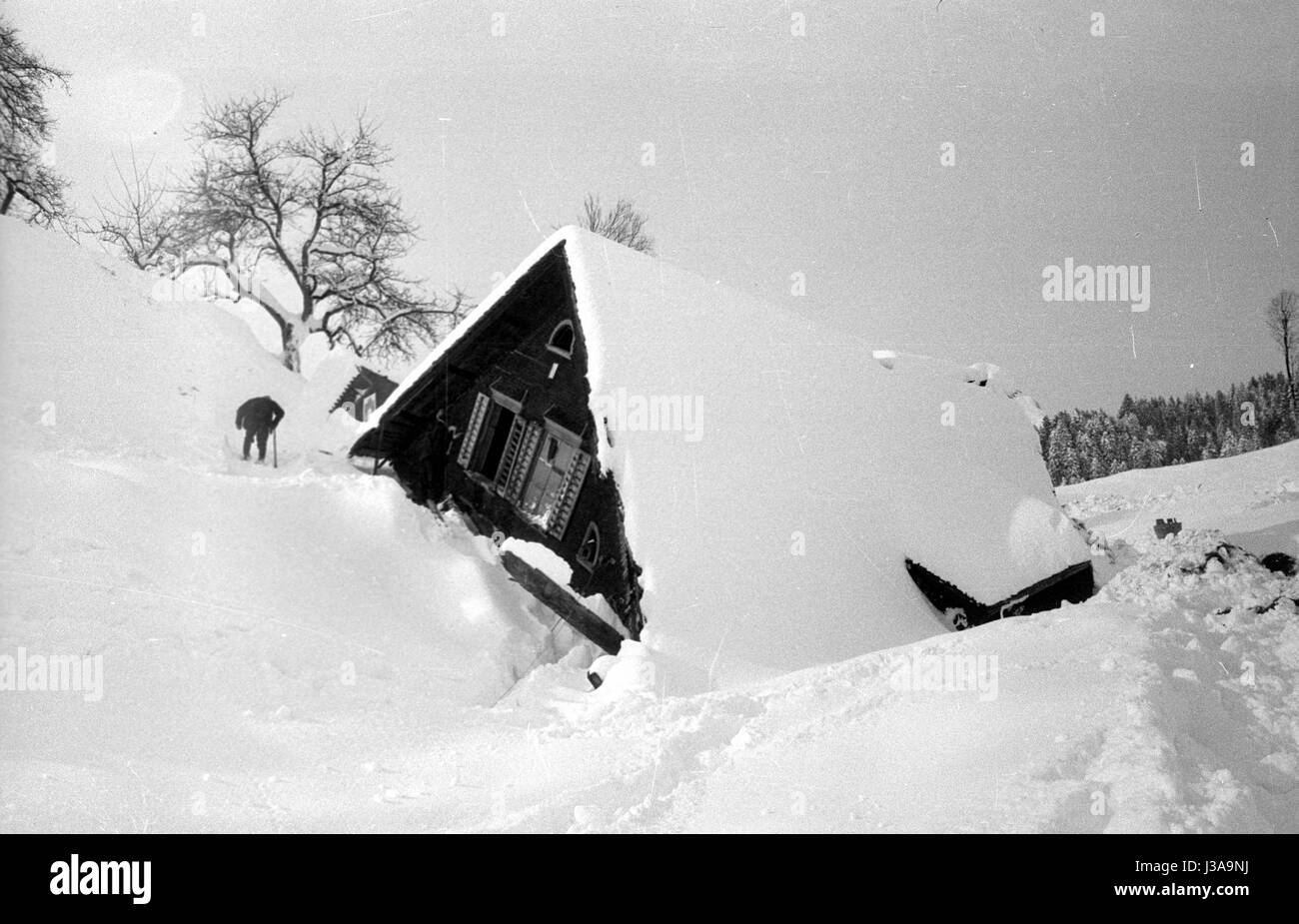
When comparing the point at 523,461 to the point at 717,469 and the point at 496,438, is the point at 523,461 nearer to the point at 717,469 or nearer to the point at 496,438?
the point at 496,438

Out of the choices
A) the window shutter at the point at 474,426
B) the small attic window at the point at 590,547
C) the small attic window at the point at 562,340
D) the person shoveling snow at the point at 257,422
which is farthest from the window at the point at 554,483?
the person shoveling snow at the point at 257,422

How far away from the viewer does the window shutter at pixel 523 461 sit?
8398mm

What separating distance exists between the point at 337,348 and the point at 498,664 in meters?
11.1

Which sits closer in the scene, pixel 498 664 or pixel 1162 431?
pixel 498 664

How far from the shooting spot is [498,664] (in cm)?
636

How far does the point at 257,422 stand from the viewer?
10.8 meters

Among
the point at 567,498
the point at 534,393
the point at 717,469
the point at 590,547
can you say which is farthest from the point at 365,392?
the point at 717,469

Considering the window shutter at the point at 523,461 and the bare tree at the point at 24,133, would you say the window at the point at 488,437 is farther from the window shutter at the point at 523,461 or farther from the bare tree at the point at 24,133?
the bare tree at the point at 24,133

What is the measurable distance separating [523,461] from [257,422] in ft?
14.6

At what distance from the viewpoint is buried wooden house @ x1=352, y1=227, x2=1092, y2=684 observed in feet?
20.1
